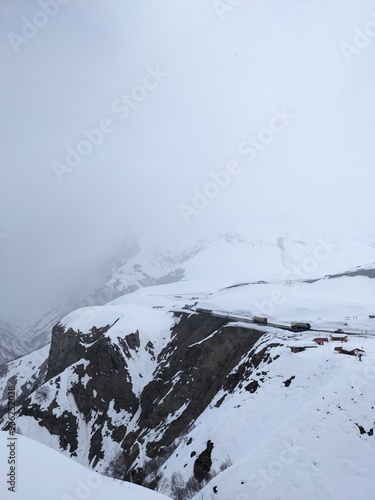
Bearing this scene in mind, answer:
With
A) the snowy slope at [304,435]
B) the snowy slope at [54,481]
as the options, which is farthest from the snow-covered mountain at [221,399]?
the snowy slope at [54,481]

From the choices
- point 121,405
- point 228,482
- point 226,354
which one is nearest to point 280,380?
point 228,482

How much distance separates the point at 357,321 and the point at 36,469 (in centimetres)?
5419

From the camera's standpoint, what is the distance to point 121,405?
217 ft

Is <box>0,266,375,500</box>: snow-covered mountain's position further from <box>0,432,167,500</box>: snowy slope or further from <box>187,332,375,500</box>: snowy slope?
<box>0,432,167,500</box>: snowy slope

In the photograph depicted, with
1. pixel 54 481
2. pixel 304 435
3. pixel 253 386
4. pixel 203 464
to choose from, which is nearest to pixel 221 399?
pixel 253 386

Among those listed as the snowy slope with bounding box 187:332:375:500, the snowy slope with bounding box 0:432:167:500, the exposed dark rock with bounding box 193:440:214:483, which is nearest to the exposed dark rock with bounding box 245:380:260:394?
the snowy slope with bounding box 187:332:375:500

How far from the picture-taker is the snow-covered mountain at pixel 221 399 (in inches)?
839

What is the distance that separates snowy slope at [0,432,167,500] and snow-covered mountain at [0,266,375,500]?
1307cm

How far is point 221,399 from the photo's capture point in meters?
42.2

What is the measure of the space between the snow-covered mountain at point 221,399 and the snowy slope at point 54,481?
42.9 ft

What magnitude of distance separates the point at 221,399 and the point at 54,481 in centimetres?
3536

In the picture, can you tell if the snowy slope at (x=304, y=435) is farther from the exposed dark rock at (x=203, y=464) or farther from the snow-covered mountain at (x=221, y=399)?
the exposed dark rock at (x=203, y=464)

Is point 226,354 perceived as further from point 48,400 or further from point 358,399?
point 48,400

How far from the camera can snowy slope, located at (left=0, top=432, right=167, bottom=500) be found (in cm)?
984
